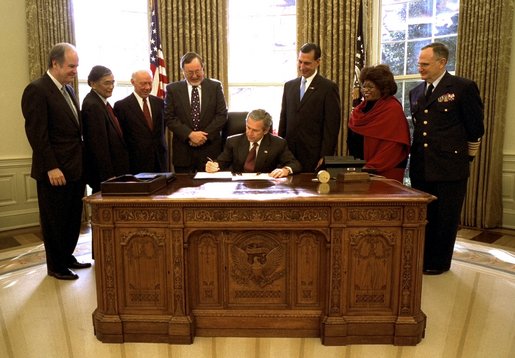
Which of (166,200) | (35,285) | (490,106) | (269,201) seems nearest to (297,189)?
(269,201)

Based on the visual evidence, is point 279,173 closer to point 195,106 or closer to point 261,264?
point 261,264

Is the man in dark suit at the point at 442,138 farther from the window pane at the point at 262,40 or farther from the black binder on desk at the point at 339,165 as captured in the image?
the window pane at the point at 262,40

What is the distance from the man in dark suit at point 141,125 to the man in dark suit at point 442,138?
216 centimetres

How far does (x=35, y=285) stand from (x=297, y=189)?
219 cm

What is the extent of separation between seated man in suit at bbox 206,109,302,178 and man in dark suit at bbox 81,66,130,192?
897mm

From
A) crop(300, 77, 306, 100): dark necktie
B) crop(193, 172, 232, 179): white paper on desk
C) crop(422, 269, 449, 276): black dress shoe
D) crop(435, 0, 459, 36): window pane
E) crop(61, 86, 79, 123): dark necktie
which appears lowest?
crop(422, 269, 449, 276): black dress shoe

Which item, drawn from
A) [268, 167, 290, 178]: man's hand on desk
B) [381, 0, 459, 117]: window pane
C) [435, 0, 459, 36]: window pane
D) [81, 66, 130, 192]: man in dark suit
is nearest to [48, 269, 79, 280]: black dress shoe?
[81, 66, 130, 192]: man in dark suit

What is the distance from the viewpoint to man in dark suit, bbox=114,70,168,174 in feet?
12.2

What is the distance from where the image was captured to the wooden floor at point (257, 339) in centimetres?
227

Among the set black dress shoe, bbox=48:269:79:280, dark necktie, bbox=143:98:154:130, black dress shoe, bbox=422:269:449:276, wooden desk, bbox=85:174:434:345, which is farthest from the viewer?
dark necktie, bbox=143:98:154:130

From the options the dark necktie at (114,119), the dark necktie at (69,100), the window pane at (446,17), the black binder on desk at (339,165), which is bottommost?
the black binder on desk at (339,165)

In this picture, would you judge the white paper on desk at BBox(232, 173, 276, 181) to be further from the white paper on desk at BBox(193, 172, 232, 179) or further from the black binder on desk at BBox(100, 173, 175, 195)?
the black binder on desk at BBox(100, 173, 175, 195)

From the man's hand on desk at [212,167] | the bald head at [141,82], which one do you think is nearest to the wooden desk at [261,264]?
the man's hand on desk at [212,167]

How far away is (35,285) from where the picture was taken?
3.27 m
